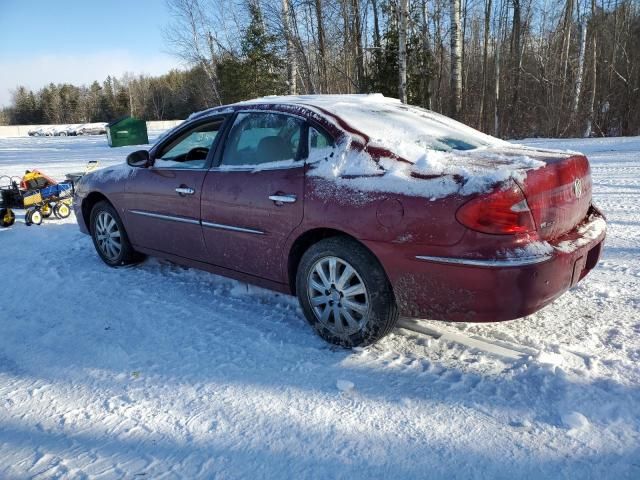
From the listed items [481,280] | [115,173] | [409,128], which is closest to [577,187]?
[481,280]

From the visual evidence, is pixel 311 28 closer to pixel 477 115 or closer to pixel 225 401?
pixel 477 115

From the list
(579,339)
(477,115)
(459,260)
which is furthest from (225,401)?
(477,115)

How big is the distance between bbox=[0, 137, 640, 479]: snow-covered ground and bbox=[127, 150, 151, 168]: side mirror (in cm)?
123

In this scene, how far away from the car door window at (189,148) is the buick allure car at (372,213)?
18mm

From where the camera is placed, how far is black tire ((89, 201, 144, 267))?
15.4 ft

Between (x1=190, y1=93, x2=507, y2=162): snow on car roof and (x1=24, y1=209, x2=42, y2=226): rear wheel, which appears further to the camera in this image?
(x1=24, y1=209, x2=42, y2=226): rear wheel

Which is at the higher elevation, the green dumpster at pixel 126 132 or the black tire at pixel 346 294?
the green dumpster at pixel 126 132

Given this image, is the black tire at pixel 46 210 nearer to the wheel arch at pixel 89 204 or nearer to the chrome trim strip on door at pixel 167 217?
the wheel arch at pixel 89 204

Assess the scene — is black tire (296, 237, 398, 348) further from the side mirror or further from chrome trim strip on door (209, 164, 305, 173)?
the side mirror

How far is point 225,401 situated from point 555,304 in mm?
2450

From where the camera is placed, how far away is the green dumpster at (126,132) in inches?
908

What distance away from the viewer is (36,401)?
2.64 metres

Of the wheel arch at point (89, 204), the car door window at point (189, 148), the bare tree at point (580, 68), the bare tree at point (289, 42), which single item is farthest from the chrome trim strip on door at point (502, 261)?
the bare tree at point (580, 68)

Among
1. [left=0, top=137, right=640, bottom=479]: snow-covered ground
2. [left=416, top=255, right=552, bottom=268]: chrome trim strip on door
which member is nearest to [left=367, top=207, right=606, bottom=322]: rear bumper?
[left=416, top=255, right=552, bottom=268]: chrome trim strip on door
